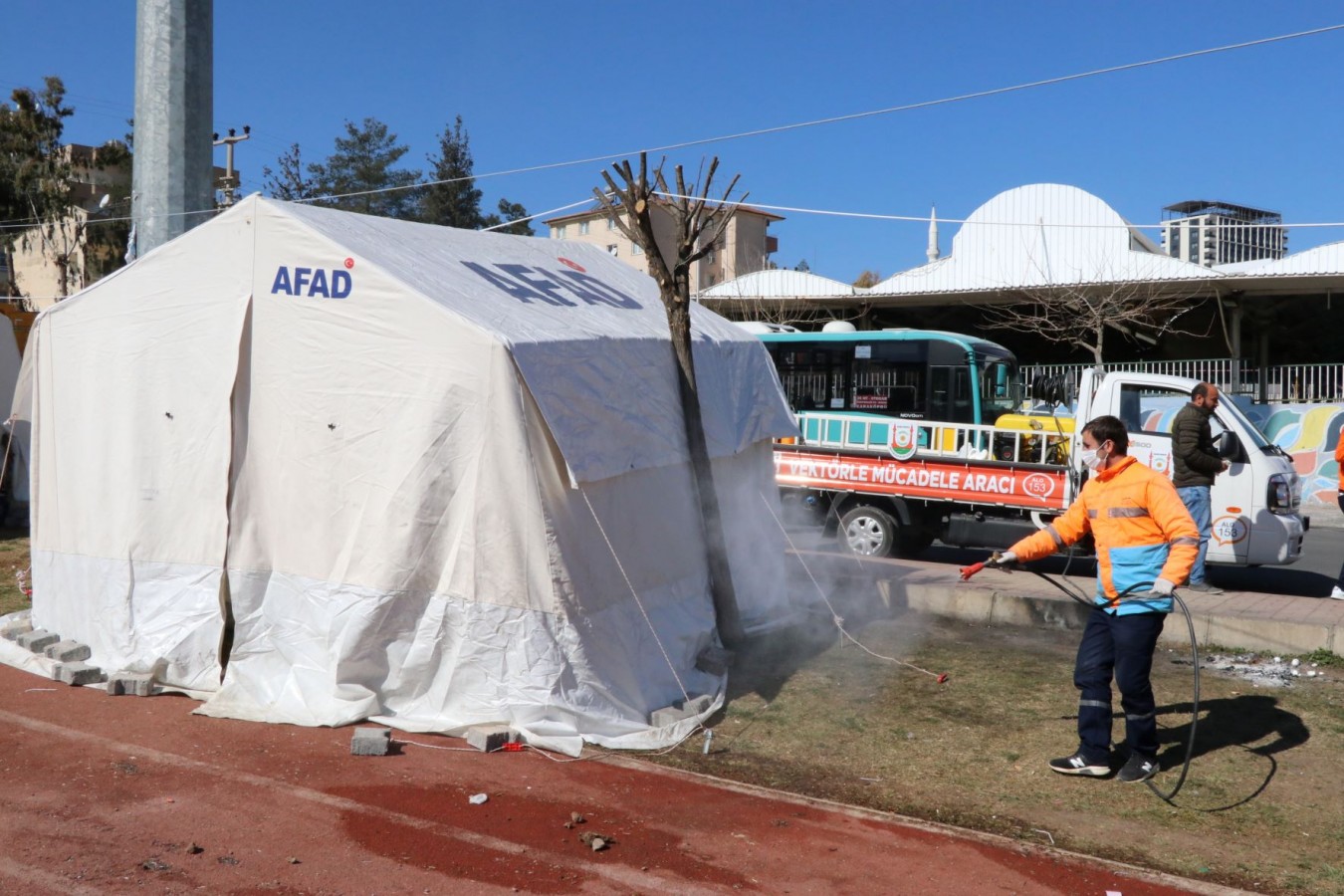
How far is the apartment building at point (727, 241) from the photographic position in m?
41.5

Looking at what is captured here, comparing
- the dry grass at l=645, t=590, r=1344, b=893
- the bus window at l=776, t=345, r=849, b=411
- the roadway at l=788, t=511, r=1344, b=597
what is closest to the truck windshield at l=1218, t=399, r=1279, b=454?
the roadway at l=788, t=511, r=1344, b=597

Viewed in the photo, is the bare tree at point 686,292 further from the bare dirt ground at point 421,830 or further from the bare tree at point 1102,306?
the bare tree at point 1102,306

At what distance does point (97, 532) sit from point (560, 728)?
380 centimetres

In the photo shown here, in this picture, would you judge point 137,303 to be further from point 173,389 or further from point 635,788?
point 635,788

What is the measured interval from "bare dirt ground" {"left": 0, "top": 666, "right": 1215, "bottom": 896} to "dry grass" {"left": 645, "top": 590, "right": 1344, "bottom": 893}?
37 centimetres

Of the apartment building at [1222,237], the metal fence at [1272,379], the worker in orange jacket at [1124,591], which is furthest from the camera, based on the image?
the apartment building at [1222,237]

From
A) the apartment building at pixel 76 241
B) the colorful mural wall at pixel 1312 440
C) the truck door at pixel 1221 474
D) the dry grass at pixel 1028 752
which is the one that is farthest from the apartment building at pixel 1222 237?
the apartment building at pixel 76 241

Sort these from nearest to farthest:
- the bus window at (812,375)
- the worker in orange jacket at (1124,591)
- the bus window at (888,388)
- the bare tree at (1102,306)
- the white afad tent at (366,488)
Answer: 1. the worker in orange jacket at (1124,591)
2. the white afad tent at (366,488)
3. the bus window at (888,388)
4. the bus window at (812,375)
5. the bare tree at (1102,306)

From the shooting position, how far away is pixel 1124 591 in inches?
226

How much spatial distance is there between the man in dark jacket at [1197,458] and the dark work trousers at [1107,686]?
4408 millimetres

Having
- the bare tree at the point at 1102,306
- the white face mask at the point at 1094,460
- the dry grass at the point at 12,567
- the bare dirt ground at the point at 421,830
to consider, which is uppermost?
the bare tree at the point at 1102,306

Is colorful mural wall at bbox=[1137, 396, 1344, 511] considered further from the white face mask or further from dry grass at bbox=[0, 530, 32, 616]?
dry grass at bbox=[0, 530, 32, 616]

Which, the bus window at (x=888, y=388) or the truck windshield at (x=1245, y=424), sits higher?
the bus window at (x=888, y=388)

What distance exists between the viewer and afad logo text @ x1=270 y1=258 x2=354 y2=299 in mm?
6699
